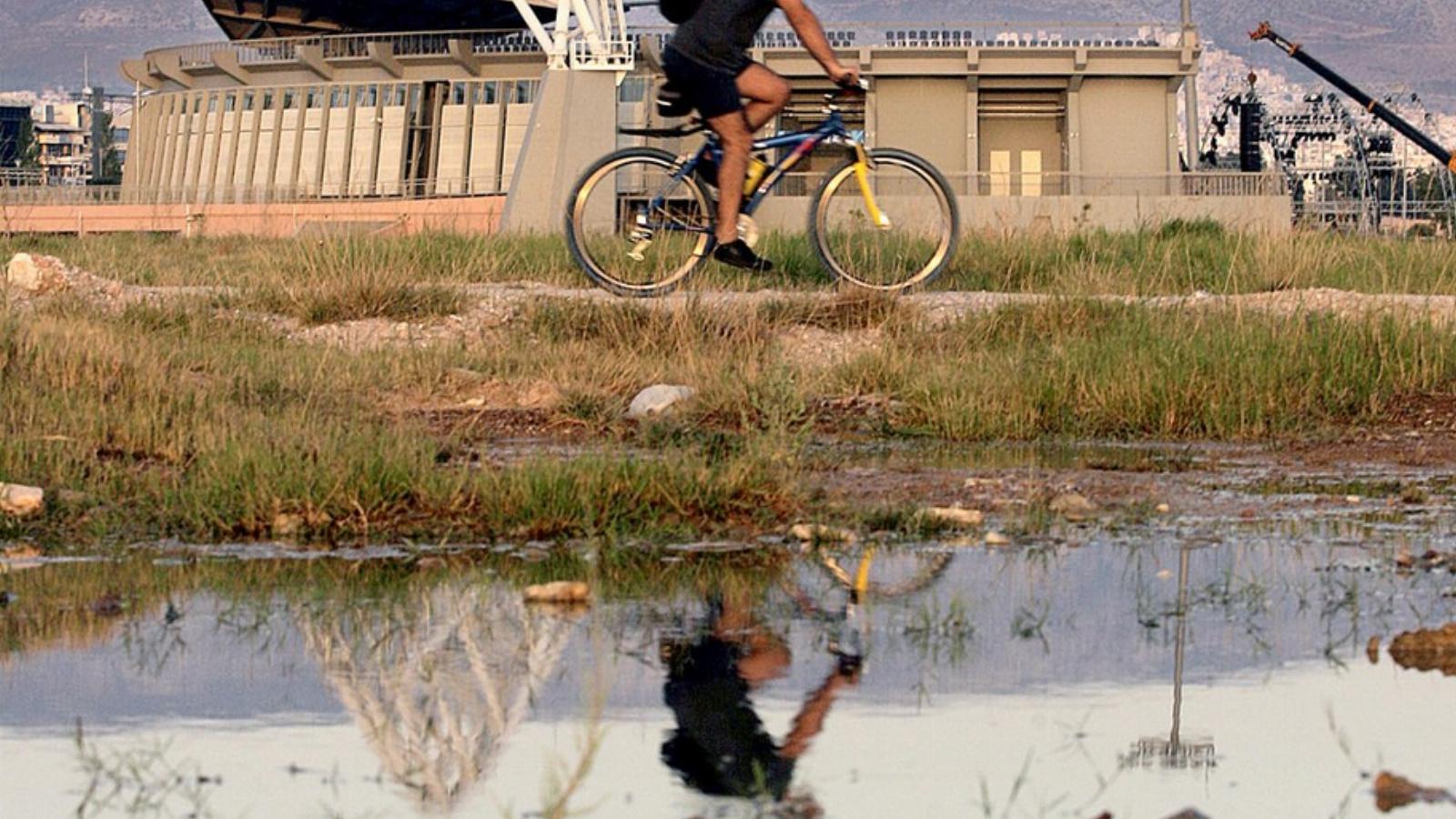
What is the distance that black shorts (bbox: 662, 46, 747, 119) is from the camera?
35.3 ft

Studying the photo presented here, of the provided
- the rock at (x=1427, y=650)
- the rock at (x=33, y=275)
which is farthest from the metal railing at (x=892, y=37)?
the rock at (x=1427, y=650)

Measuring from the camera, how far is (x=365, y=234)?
15.2m

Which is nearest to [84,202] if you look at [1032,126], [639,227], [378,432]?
[1032,126]

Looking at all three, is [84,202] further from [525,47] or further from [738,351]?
[738,351]

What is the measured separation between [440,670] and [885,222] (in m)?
7.62

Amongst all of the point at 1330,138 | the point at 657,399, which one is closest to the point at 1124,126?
the point at 1330,138

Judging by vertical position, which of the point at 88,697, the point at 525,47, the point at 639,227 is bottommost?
the point at 88,697

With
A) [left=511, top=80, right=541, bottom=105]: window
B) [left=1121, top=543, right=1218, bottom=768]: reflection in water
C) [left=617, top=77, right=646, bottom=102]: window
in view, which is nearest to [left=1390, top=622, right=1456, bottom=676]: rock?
[left=1121, top=543, right=1218, bottom=768]: reflection in water

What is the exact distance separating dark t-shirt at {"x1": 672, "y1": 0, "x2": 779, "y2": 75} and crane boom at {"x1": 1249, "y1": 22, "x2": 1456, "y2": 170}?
52.7 meters

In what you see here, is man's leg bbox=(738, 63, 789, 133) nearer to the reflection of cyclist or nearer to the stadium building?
the reflection of cyclist

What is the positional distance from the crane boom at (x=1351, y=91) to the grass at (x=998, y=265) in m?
48.2

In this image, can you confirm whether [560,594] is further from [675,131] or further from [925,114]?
[925,114]

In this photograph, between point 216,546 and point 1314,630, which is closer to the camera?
point 1314,630

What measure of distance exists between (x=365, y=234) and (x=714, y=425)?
677 cm
